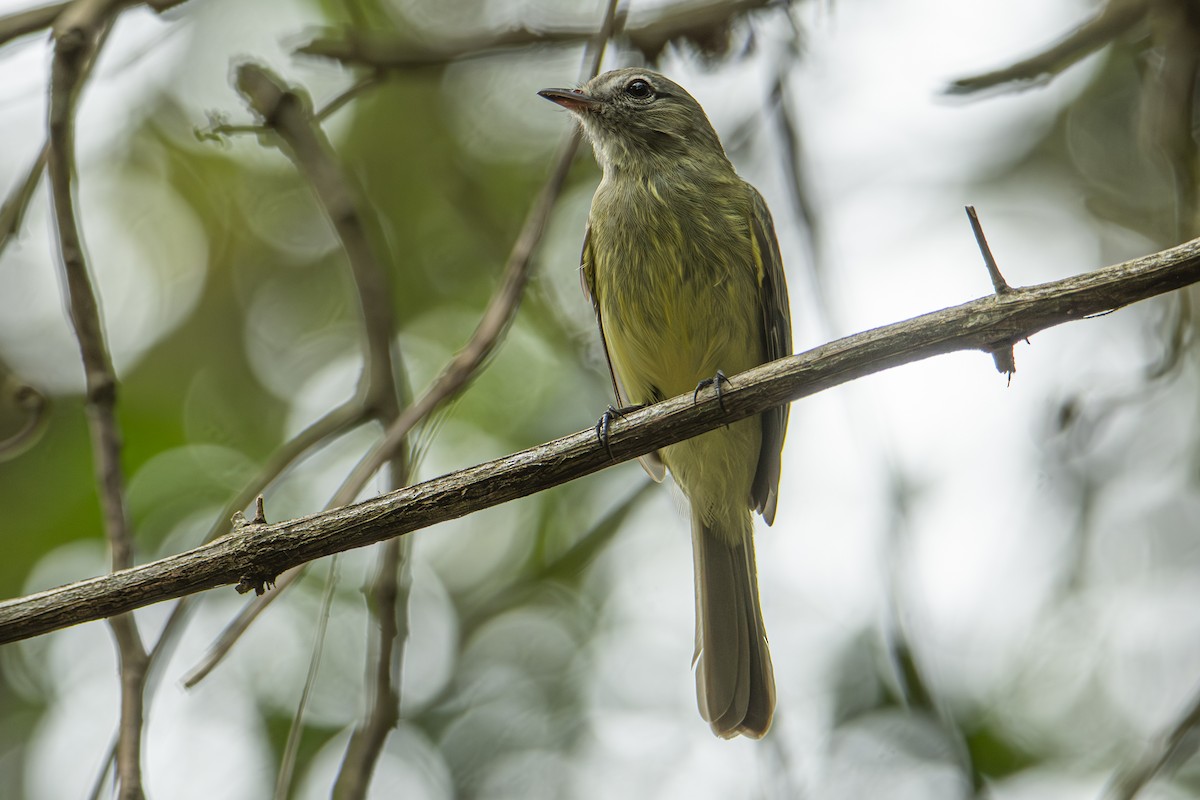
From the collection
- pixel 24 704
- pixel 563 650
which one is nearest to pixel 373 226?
pixel 563 650

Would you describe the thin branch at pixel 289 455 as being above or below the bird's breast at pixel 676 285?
below

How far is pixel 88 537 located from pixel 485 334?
2925 mm

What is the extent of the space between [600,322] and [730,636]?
1.23m

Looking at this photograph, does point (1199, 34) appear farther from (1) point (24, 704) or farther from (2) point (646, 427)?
(1) point (24, 704)

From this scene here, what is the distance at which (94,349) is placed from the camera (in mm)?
2936

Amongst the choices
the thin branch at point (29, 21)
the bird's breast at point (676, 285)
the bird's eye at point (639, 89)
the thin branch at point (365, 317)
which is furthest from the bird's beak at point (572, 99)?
the thin branch at point (29, 21)

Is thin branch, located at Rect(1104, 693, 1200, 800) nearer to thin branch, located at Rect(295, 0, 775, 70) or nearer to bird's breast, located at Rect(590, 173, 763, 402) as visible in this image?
bird's breast, located at Rect(590, 173, 763, 402)

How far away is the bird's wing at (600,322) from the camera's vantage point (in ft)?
14.4

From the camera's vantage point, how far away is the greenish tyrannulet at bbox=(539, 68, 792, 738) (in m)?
4.03

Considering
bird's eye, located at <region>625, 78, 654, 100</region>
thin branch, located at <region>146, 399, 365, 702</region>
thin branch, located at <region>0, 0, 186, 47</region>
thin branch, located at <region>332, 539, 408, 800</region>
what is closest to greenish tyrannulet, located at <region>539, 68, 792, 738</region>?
bird's eye, located at <region>625, 78, 654, 100</region>

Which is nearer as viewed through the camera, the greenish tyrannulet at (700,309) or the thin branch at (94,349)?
the thin branch at (94,349)

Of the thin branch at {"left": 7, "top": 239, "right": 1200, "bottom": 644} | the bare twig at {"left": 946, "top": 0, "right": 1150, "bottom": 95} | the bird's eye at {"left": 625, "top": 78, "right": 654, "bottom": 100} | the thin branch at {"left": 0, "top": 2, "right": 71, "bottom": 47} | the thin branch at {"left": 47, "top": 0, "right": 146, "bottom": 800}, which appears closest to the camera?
the thin branch at {"left": 7, "top": 239, "right": 1200, "bottom": 644}

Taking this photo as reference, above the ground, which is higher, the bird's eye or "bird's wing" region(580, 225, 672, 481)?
the bird's eye

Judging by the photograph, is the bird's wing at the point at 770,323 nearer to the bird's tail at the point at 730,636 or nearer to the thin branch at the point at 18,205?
the bird's tail at the point at 730,636
